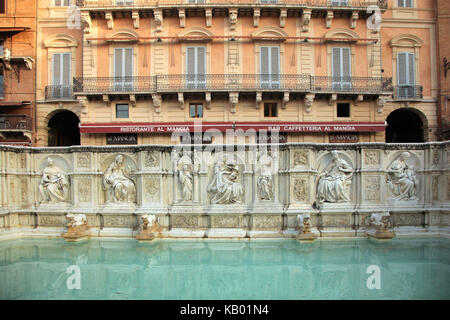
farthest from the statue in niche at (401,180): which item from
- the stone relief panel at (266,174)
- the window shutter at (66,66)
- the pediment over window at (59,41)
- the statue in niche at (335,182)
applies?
the pediment over window at (59,41)

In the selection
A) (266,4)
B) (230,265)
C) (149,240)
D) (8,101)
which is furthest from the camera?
(8,101)

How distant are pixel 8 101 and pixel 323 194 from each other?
21.9 metres

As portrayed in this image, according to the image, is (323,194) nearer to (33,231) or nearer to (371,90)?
(33,231)

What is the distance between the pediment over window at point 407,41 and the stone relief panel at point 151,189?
2006cm

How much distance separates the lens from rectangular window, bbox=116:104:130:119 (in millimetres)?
19203

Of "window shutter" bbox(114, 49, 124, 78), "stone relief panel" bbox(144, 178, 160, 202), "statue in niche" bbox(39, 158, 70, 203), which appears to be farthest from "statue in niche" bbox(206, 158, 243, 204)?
"window shutter" bbox(114, 49, 124, 78)

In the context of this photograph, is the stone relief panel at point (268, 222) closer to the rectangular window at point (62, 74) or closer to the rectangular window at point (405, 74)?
the rectangular window at point (405, 74)

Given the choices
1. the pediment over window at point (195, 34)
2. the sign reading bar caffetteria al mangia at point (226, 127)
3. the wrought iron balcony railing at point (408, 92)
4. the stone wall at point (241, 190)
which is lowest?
the stone wall at point (241, 190)

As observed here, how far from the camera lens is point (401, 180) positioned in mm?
7555

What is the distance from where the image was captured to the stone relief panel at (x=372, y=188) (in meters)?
7.48

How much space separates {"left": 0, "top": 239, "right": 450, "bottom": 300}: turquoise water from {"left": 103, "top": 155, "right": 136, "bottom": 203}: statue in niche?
3.63 feet

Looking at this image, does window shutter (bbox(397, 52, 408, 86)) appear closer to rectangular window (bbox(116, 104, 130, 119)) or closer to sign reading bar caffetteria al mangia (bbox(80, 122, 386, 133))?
sign reading bar caffetteria al mangia (bbox(80, 122, 386, 133))

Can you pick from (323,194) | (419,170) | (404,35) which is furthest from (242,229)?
(404,35)

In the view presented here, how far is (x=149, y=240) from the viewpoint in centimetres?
695
